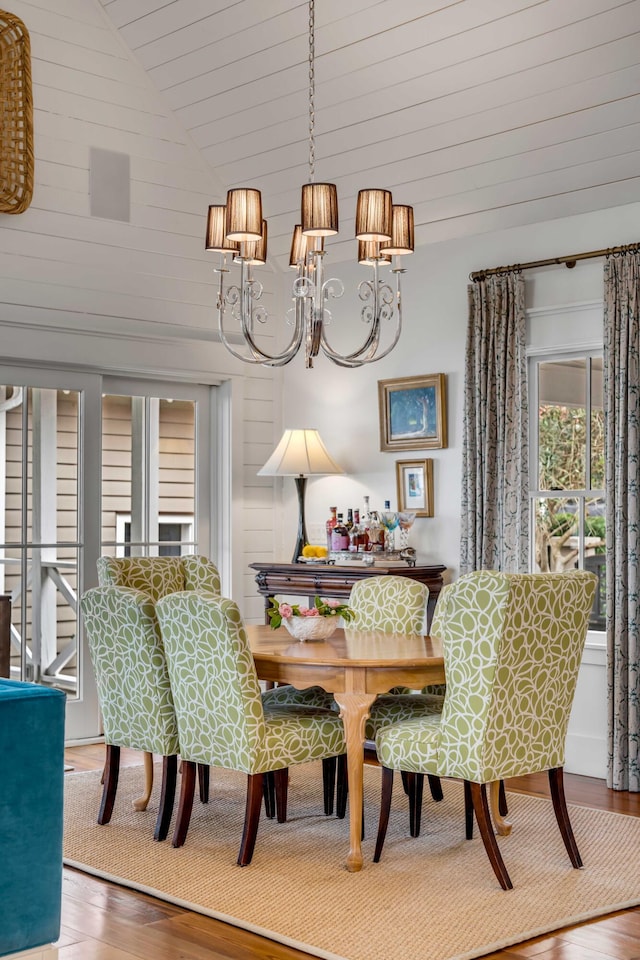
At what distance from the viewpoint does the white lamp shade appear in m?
6.21

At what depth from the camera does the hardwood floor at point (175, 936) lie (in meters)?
3.04

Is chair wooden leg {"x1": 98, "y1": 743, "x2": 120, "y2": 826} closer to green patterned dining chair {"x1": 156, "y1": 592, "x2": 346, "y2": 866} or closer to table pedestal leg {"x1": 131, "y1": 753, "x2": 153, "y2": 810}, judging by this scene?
table pedestal leg {"x1": 131, "y1": 753, "x2": 153, "y2": 810}

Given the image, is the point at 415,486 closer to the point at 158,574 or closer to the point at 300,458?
the point at 300,458

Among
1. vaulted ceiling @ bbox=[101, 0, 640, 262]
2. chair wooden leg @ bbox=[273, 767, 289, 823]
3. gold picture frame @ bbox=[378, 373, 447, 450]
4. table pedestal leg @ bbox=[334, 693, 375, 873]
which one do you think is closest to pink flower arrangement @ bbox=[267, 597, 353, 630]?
table pedestal leg @ bbox=[334, 693, 375, 873]

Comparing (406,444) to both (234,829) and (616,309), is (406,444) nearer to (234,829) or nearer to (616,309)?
(616,309)

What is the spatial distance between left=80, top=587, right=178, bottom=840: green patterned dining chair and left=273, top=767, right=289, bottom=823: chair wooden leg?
0.44 meters

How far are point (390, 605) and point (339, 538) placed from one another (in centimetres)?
134

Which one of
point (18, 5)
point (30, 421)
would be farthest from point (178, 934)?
point (18, 5)

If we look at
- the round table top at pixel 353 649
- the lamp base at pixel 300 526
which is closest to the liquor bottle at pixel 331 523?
the lamp base at pixel 300 526

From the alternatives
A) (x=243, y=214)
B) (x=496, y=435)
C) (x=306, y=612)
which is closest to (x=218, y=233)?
(x=243, y=214)

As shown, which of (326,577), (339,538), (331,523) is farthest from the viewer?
(331,523)

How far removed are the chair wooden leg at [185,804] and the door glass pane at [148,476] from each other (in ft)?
7.72

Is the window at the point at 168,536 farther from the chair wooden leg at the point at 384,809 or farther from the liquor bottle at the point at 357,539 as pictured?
the chair wooden leg at the point at 384,809

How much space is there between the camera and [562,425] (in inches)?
216
